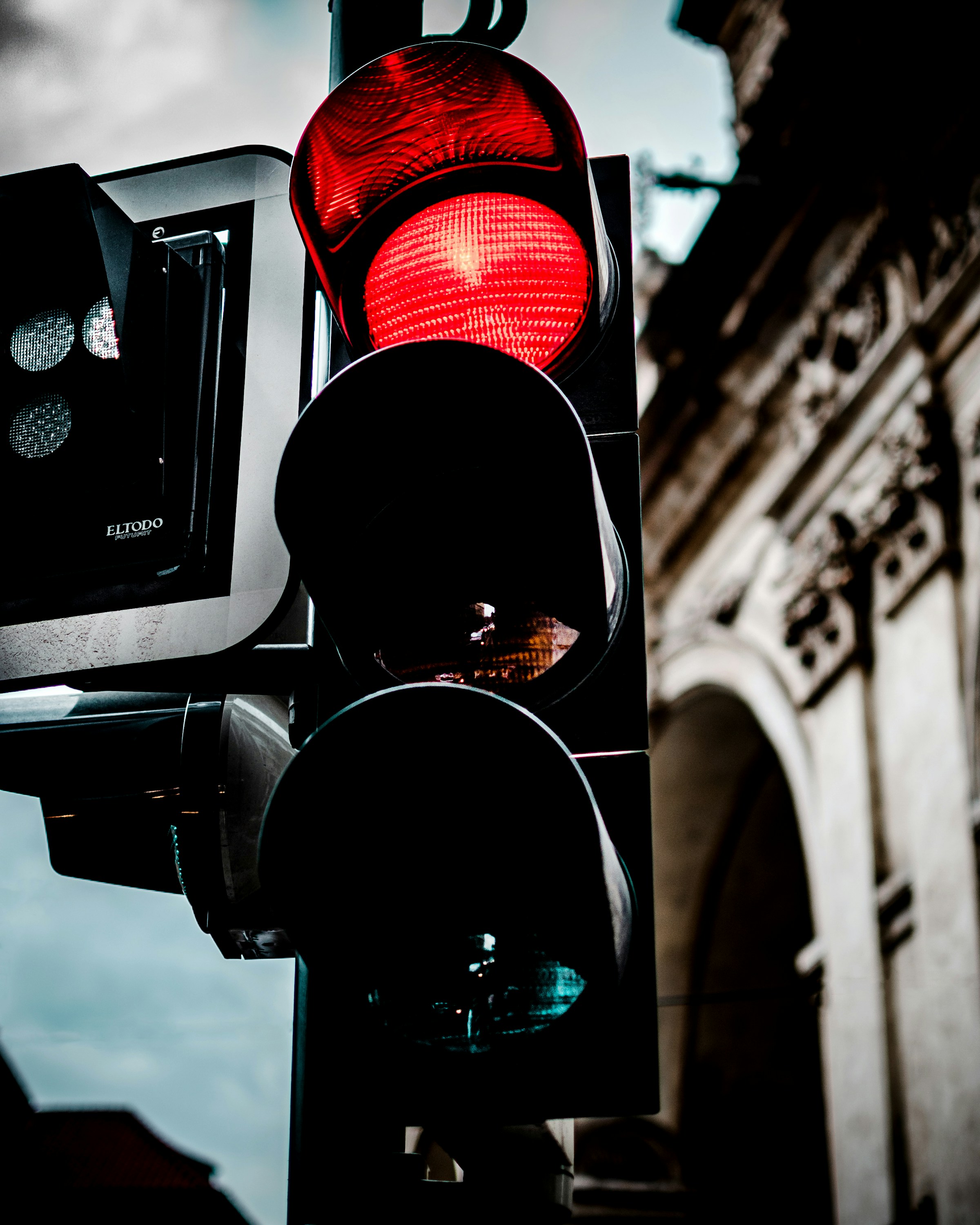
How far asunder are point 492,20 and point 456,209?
0.38 metres

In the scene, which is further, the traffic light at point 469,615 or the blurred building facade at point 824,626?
the blurred building facade at point 824,626

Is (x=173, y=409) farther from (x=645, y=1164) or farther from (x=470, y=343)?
(x=645, y=1164)

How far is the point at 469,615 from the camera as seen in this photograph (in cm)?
174

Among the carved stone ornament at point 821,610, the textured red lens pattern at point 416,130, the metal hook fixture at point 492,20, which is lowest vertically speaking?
the textured red lens pattern at point 416,130

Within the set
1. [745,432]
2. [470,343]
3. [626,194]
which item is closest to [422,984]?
[470,343]

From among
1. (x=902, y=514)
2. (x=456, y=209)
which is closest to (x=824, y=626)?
(x=902, y=514)

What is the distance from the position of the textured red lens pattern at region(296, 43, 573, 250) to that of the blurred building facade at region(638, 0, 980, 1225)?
683 centimetres

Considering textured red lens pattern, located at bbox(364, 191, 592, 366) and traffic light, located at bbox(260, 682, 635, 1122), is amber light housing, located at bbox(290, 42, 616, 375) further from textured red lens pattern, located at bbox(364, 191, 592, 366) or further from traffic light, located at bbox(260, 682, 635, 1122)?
traffic light, located at bbox(260, 682, 635, 1122)

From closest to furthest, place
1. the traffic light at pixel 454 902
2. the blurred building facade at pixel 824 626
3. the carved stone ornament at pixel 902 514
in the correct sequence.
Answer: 1. the traffic light at pixel 454 902
2. the blurred building facade at pixel 824 626
3. the carved stone ornament at pixel 902 514

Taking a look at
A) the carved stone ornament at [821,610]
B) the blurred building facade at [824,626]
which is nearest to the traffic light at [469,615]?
the blurred building facade at [824,626]

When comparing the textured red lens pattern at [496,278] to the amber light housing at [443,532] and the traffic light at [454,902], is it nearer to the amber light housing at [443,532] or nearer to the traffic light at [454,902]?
the amber light housing at [443,532]

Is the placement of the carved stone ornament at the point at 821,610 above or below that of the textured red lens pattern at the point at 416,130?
above

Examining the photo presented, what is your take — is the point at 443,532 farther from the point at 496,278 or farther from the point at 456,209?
the point at 456,209

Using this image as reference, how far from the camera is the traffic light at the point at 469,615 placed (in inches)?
58.9
